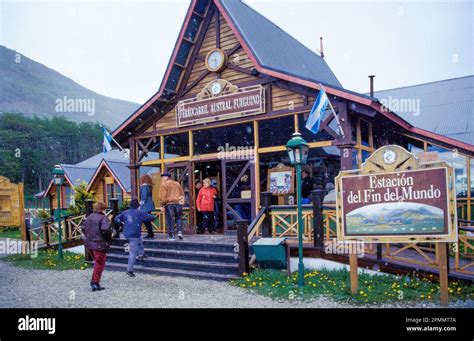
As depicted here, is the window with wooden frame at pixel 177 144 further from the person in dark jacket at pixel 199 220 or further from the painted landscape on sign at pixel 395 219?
the painted landscape on sign at pixel 395 219

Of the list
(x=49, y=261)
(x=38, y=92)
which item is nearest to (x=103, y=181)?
(x=49, y=261)

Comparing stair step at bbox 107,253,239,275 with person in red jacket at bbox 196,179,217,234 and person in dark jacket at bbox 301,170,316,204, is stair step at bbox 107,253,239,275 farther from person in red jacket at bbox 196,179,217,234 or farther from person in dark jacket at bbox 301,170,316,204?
person in dark jacket at bbox 301,170,316,204

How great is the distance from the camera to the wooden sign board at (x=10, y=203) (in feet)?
35.6

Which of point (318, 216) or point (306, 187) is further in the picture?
point (306, 187)

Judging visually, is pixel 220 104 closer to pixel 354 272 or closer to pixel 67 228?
pixel 354 272

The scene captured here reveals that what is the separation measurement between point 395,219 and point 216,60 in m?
7.13

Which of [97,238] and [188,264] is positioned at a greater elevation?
[97,238]

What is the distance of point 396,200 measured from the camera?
5.90m

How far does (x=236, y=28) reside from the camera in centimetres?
1022

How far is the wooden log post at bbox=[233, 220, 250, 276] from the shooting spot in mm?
7758

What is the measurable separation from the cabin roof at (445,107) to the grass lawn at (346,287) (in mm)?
8336

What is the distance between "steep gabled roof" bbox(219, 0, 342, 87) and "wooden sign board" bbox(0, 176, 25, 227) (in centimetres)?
766

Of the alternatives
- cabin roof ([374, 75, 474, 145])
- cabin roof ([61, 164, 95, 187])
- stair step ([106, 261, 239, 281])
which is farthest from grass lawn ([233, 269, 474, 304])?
cabin roof ([61, 164, 95, 187])
